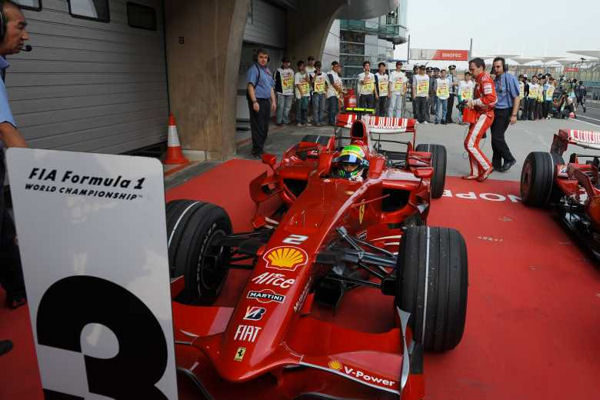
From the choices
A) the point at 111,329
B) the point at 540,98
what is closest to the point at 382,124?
the point at 111,329

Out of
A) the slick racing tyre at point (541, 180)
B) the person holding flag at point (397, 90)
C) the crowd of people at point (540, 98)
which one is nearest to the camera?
the slick racing tyre at point (541, 180)

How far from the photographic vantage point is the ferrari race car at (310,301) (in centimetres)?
187

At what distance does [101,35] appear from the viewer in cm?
589

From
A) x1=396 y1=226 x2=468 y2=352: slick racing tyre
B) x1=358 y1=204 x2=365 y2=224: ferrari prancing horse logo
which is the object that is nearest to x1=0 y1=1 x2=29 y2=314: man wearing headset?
x1=396 y1=226 x2=468 y2=352: slick racing tyre

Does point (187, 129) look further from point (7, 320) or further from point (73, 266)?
point (73, 266)

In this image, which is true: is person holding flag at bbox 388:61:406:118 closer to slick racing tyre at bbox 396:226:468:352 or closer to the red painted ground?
the red painted ground

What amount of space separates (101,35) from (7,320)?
4275mm

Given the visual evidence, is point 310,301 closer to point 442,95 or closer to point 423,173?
point 423,173

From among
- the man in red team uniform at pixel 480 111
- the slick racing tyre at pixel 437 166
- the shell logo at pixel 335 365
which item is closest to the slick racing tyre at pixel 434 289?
the shell logo at pixel 335 365

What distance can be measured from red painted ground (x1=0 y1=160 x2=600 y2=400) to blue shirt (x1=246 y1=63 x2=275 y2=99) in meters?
3.25

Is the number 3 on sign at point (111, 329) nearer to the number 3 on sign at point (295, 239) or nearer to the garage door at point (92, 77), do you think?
the number 3 on sign at point (295, 239)

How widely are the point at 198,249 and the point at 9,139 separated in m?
1.12

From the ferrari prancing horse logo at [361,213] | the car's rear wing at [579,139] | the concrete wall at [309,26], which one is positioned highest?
the concrete wall at [309,26]

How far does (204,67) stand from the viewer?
7164mm
